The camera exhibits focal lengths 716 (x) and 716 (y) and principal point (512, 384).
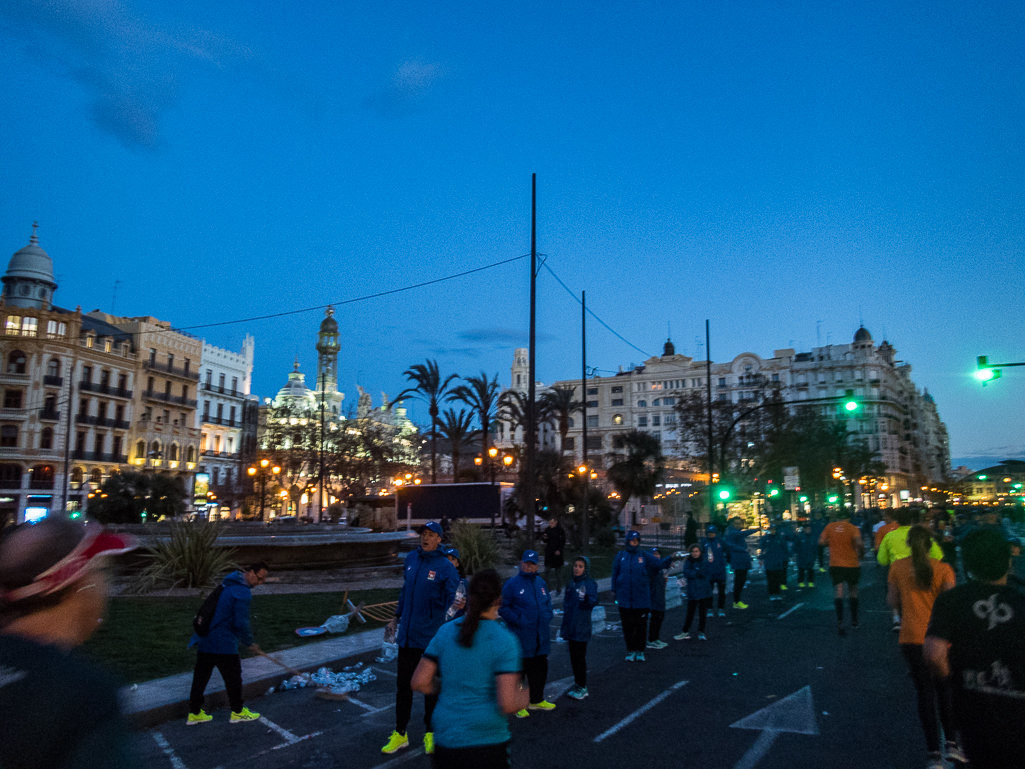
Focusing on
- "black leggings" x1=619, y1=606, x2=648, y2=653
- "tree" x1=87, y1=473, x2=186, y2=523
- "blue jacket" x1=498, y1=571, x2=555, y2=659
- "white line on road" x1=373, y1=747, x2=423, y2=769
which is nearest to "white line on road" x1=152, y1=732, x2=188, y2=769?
"white line on road" x1=373, y1=747, x2=423, y2=769

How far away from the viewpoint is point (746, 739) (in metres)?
6.55

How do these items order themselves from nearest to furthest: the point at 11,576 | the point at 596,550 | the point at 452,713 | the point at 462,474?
the point at 11,576, the point at 452,713, the point at 596,550, the point at 462,474

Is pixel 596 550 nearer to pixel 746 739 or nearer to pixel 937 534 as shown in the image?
pixel 937 534

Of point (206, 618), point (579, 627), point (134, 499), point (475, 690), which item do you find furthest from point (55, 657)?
point (134, 499)

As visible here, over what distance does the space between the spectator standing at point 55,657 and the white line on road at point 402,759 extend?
469 cm

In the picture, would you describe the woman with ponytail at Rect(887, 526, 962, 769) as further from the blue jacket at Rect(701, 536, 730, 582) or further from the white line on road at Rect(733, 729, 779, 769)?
the blue jacket at Rect(701, 536, 730, 582)

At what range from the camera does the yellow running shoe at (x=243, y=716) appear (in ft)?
23.6

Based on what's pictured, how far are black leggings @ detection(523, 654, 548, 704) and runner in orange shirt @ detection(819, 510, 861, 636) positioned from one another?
635 centimetres

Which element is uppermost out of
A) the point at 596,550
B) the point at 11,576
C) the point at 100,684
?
the point at 11,576

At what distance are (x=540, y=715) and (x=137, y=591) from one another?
37.2 ft

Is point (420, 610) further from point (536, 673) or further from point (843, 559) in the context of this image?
point (843, 559)

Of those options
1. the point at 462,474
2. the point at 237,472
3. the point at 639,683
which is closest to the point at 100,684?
the point at 639,683

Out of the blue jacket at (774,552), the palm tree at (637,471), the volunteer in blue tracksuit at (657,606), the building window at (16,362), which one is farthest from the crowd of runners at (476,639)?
the building window at (16,362)

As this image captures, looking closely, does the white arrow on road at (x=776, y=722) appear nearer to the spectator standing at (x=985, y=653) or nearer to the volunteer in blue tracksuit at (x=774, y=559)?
the spectator standing at (x=985, y=653)
